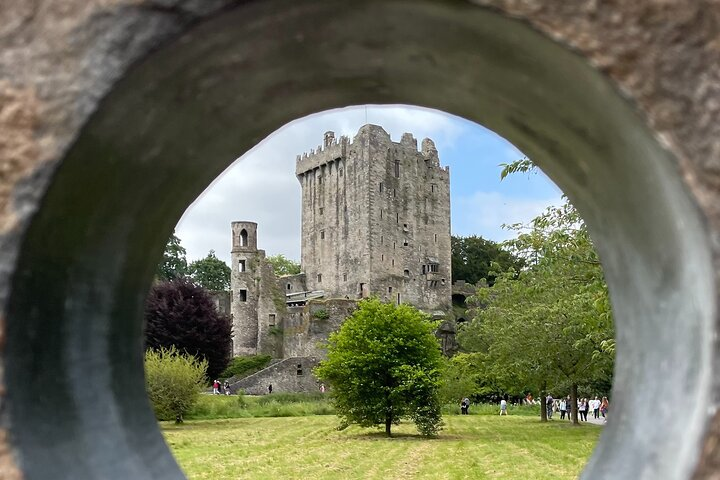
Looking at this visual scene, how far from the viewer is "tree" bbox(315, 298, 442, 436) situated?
78.2 ft

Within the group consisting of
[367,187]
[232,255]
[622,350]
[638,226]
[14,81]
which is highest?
[367,187]

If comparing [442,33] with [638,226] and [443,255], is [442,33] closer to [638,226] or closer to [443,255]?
[638,226]

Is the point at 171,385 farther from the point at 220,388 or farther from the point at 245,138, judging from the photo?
the point at 245,138

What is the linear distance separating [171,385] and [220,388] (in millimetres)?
22322

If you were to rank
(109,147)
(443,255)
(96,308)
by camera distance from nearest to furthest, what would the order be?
1. (109,147)
2. (96,308)
3. (443,255)

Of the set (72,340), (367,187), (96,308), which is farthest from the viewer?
(367,187)

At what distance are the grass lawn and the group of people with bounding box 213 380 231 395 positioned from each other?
1745 cm

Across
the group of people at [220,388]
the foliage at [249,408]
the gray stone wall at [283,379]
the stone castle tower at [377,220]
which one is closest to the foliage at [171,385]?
the foliage at [249,408]

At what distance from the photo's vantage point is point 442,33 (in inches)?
88.5

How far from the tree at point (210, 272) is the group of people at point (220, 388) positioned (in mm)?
35352

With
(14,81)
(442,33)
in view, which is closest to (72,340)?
(14,81)

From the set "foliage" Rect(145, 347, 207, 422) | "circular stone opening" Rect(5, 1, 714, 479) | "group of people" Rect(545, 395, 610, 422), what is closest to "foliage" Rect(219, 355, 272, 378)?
"group of people" Rect(545, 395, 610, 422)

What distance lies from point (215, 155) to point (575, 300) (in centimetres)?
1388

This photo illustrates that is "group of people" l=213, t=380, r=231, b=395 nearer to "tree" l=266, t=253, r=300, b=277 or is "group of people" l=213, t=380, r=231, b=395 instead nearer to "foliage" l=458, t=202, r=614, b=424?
"foliage" l=458, t=202, r=614, b=424
